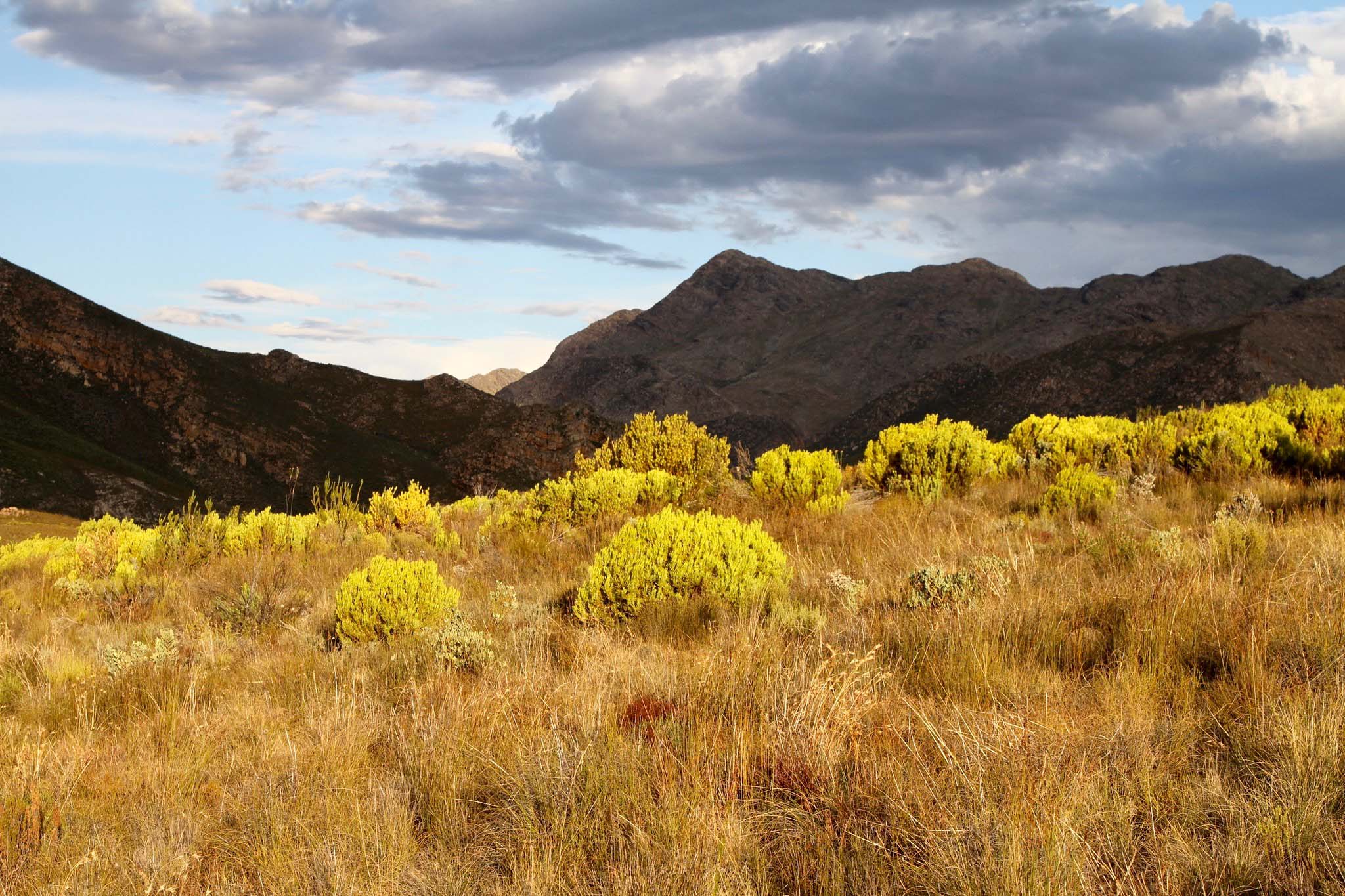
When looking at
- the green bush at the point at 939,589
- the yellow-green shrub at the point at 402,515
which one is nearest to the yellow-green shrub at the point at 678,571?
the green bush at the point at 939,589

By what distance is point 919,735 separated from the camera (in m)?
3.13

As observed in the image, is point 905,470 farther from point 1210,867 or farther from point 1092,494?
point 1210,867

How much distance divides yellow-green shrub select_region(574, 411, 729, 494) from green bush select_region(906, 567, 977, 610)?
7.77 m

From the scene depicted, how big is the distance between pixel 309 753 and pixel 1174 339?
9639 cm

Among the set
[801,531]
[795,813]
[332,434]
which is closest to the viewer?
[795,813]

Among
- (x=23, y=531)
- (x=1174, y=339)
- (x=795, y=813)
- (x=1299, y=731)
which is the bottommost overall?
(x=23, y=531)

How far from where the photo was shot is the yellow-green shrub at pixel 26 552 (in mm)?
13562

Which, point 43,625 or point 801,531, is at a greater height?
point 801,531

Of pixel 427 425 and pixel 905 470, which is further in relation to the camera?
pixel 427 425

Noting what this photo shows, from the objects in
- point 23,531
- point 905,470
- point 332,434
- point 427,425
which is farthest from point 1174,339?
point 23,531

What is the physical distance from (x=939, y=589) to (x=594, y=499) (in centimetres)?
635

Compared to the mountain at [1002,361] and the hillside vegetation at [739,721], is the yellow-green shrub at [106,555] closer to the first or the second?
the hillside vegetation at [739,721]

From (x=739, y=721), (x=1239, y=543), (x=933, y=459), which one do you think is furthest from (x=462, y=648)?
(x=933, y=459)

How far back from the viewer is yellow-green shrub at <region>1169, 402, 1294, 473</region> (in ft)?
30.1
